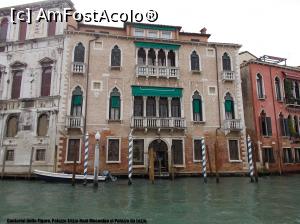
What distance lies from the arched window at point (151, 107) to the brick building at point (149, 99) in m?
0.07

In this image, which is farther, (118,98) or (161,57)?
(161,57)

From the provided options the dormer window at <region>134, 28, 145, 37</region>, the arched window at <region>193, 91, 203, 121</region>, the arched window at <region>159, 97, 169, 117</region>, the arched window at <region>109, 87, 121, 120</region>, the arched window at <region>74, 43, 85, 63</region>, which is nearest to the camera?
the arched window at <region>109, 87, 121, 120</region>

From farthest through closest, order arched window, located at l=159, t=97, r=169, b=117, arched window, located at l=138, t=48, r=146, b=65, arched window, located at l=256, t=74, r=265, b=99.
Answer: arched window, located at l=256, t=74, r=265, b=99
arched window, located at l=138, t=48, r=146, b=65
arched window, located at l=159, t=97, r=169, b=117

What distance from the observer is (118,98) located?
16188 millimetres

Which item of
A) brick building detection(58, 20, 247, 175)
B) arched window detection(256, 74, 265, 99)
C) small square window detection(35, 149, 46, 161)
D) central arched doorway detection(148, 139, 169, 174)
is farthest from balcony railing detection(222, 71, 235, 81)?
small square window detection(35, 149, 46, 161)

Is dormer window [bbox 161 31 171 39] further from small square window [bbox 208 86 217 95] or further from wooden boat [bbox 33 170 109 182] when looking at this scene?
wooden boat [bbox 33 170 109 182]

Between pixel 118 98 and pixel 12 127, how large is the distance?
280 inches

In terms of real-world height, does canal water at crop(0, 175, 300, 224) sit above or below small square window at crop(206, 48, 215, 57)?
below

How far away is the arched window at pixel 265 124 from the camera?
18.4 m

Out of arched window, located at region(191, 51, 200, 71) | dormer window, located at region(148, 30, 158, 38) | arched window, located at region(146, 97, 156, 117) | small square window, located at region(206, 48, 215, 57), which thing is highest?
dormer window, located at region(148, 30, 158, 38)

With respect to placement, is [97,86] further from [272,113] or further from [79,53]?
[272,113]

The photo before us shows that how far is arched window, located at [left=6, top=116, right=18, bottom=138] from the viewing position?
16.2 m

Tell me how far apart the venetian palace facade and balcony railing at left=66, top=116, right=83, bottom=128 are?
0.06 meters

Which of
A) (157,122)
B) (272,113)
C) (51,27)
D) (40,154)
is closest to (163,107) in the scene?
(157,122)
